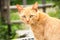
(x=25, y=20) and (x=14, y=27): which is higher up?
(x=25, y=20)

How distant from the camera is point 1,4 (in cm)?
963

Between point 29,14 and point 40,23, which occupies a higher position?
point 29,14

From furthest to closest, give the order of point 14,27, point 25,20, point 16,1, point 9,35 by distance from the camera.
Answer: point 16,1
point 14,27
point 9,35
point 25,20

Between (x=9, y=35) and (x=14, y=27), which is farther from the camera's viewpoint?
(x=14, y=27)

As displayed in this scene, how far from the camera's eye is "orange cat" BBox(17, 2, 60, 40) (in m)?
5.87

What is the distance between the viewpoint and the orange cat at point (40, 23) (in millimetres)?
5871

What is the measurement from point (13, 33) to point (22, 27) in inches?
27.9

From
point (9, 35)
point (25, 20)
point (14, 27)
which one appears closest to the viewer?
point (25, 20)

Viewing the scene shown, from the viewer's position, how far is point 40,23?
6.16 meters

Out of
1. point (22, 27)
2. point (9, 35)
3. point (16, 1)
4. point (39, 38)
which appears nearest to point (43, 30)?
point (39, 38)

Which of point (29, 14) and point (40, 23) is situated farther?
point (40, 23)

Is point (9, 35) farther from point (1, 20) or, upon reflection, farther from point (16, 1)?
point (16, 1)

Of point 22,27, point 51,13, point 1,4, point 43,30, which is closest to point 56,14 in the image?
point 51,13

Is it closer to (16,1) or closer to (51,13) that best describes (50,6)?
(51,13)
